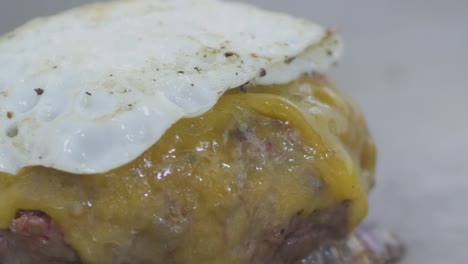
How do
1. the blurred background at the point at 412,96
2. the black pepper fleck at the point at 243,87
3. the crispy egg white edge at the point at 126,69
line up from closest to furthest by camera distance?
the crispy egg white edge at the point at 126,69 → the black pepper fleck at the point at 243,87 → the blurred background at the point at 412,96

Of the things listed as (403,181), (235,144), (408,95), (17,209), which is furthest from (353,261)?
(408,95)

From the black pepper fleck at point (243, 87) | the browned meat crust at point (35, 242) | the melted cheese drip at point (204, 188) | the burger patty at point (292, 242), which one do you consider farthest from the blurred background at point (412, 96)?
the browned meat crust at point (35, 242)

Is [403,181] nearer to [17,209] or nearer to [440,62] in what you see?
[440,62]

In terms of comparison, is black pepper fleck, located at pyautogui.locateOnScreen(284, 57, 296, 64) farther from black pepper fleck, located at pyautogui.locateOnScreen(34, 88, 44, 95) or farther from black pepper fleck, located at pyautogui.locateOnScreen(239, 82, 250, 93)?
black pepper fleck, located at pyautogui.locateOnScreen(34, 88, 44, 95)

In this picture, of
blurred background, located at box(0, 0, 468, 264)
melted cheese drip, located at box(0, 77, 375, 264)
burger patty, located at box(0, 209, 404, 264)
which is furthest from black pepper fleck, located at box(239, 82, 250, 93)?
blurred background, located at box(0, 0, 468, 264)

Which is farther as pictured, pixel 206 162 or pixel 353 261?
pixel 353 261

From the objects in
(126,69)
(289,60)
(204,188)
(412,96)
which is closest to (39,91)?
(126,69)

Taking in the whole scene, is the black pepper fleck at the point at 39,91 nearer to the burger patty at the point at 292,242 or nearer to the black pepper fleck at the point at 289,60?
the burger patty at the point at 292,242
